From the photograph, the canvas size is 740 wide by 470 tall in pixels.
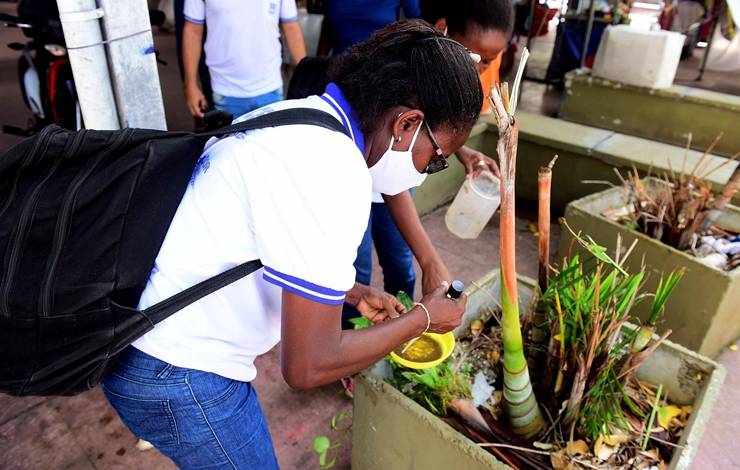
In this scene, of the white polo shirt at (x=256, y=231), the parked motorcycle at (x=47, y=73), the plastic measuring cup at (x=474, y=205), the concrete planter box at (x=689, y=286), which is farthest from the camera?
the parked motorcycle at (x=47, y=73)

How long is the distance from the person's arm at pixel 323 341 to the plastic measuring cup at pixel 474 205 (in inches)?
36.7

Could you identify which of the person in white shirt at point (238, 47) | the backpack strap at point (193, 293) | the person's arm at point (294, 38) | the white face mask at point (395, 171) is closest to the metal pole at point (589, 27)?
the person's arm at point (294, 38)

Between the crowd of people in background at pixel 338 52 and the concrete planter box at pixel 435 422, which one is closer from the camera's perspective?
the concrete planter box at pixel 435 422

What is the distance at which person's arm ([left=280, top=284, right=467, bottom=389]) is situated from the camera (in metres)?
0.98

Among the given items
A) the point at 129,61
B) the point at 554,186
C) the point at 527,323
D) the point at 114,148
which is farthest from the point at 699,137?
the point at 114,148

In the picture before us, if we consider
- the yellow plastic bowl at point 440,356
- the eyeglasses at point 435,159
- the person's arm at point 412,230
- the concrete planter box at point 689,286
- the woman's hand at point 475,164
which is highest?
the eyeglasses at point 435,159

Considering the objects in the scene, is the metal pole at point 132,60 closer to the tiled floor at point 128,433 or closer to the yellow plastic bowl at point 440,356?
the yellow plastic bowl at point 440,356

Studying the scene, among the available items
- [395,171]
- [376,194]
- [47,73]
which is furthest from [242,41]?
[47,73]

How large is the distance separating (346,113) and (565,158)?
10.5 feet

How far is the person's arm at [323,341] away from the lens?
3.22 feet

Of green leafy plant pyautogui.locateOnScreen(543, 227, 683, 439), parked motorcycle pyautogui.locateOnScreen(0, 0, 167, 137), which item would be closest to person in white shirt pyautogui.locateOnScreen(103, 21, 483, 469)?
green leafy plant pyautogui.locateOnScreen(543, 227, 683, 439)

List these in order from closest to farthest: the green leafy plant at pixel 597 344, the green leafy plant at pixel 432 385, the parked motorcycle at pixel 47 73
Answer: the green leafy plant at pixel 597 344 → the green leafy plant at pixel 432 385 → the parked motorcycle at pixel 47 73

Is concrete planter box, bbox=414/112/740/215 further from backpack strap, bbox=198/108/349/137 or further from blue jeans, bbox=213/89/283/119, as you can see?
backpack strap, bbox=198/108/349/137

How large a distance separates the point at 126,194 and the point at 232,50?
2.00 metres
